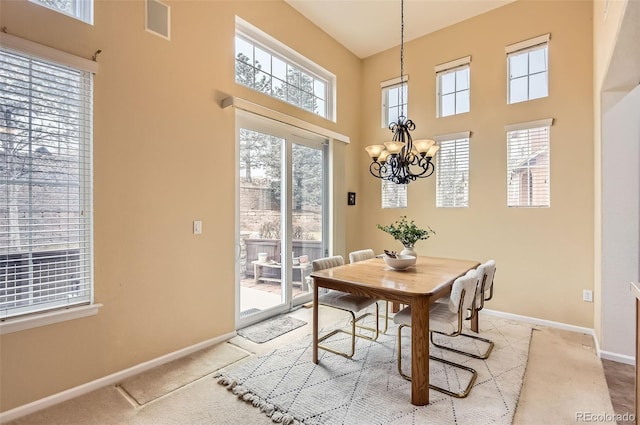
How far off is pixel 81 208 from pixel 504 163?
430 centimetres

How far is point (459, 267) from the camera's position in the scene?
2.98m

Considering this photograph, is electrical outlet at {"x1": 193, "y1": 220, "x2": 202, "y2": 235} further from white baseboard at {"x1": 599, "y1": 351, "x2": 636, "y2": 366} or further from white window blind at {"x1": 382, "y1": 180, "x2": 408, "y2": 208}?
white baseboard at {"x1": 599, "y1": 351, "x2": 636, "y2": 366}

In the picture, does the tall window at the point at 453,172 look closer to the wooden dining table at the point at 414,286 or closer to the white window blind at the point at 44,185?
the wooden dining table at the point at 414,286

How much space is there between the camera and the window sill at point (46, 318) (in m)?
1.88

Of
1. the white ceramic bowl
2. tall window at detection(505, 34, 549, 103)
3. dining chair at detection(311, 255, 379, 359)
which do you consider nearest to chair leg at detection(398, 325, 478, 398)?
dining chair at detection(311, 255, 379, 359)

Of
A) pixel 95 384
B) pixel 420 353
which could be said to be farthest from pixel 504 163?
pixel 95 384

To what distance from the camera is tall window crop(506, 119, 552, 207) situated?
3.49 metres

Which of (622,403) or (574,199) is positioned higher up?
(574,199)

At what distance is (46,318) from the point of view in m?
2.01

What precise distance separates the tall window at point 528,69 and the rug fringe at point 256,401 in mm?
4102

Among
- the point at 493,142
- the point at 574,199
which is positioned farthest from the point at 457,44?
the point at 574,199

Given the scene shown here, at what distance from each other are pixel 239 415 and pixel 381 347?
1456 mm

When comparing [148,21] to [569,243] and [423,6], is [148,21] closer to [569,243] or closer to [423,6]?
[423,6]

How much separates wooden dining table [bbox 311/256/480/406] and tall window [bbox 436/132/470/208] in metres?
1.17
